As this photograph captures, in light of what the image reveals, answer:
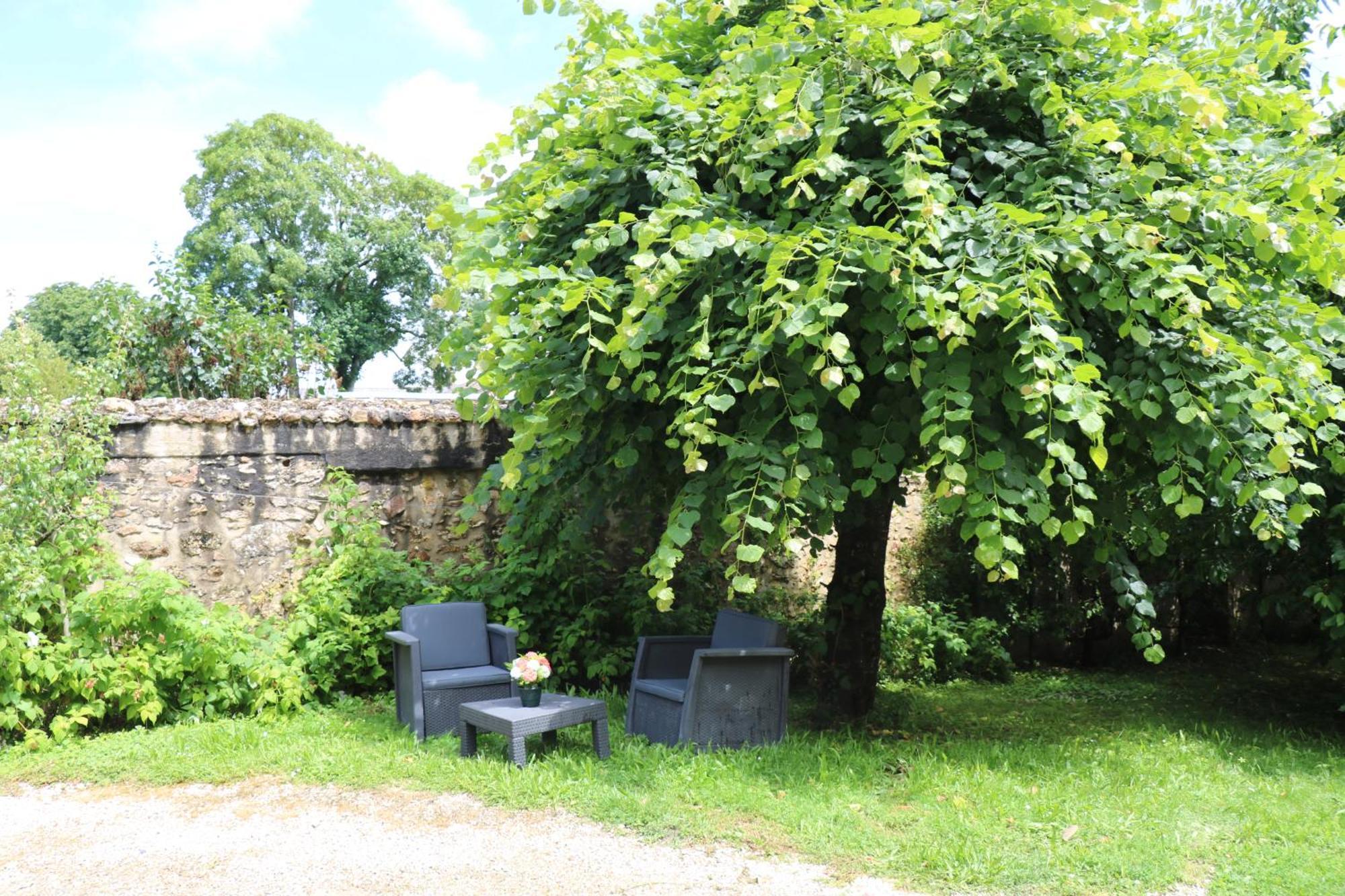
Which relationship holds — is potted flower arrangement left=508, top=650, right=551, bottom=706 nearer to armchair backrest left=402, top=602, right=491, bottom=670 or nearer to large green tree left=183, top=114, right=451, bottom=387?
armchair backrest left=402, top=602, right=491, bottom=670

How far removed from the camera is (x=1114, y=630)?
8359 mm

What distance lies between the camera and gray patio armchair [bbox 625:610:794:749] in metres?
4.81

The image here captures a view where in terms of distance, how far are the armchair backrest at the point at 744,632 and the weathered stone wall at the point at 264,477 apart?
A: 2265 mm

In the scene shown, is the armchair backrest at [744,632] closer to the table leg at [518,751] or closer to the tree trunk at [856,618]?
the tree trunk at [856,618]

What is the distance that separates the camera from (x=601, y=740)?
15.5 feet

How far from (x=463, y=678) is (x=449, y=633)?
1.28 ft

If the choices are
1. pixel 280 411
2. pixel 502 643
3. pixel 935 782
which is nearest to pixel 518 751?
pixel 502 643

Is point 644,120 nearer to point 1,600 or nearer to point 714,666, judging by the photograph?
point 714,666

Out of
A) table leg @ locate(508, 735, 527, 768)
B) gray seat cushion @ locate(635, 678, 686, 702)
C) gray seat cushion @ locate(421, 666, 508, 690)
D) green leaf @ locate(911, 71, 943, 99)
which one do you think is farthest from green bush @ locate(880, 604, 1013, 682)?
green leaf @ locate(911, 71, 943, 99)

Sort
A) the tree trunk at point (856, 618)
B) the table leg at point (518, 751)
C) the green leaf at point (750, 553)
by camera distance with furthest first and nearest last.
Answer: the tree trunk at point (856, 618)
the table leg at point (518, 751)
the green leaf at point (750, 553)

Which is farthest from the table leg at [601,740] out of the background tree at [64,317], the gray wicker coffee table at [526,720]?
the background tree at [64,317]

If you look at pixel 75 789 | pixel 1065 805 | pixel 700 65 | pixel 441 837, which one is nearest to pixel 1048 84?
pixel 700 65

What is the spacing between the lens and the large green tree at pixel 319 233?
85.0 ft

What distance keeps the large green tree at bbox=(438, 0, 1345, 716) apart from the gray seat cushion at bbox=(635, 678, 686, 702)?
0.95 m
